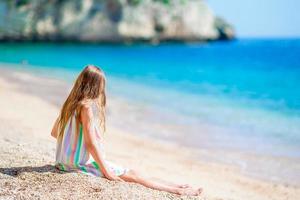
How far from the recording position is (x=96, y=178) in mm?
5297

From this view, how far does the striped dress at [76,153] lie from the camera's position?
5.30 metres

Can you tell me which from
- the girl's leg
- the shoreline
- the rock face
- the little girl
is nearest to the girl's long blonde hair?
the little girl

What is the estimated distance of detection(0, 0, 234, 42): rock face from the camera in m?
58.9

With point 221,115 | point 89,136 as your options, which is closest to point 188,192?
point 89,136

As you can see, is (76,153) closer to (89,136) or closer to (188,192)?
(89,136)

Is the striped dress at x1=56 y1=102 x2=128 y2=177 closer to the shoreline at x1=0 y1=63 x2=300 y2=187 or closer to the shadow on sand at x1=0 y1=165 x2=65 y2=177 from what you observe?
the shadow on sand at x1=0 y1=165 x2=65 y2=177

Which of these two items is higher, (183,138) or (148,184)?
(183,138)

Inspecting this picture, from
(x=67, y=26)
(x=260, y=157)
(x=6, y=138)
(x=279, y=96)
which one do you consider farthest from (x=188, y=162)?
(x=67, y=26)

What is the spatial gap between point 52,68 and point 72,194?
81.5 ft

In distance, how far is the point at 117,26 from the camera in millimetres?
61688

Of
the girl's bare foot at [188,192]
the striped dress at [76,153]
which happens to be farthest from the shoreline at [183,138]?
the striped dress at [76,153]

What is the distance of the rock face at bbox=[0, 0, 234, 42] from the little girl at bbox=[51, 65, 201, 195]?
56.1 metres

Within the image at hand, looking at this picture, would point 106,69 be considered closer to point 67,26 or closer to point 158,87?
point 158,87

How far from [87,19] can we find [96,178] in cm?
5699
